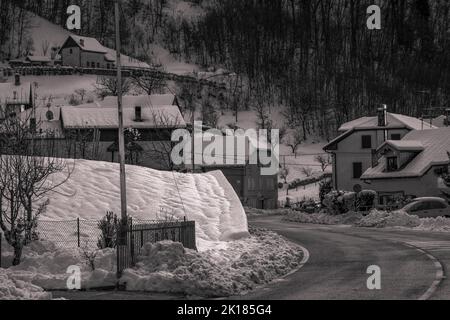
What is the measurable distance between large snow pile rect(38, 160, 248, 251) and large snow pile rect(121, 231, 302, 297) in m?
3.49

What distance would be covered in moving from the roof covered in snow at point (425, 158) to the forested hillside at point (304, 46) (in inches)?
2403

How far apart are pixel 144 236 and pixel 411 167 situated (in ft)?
139

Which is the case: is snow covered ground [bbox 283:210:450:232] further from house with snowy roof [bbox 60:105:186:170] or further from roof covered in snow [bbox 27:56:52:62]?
roof covered in snow [bbox 27:56:52:62]

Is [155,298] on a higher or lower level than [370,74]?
lower

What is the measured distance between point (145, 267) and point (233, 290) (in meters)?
3.20

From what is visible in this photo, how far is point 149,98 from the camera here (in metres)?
93.1

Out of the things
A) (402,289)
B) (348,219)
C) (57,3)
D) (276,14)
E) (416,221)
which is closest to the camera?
(402,289)

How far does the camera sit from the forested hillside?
13662 centimetres

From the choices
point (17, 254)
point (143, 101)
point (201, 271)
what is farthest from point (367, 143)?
point (201, 271)

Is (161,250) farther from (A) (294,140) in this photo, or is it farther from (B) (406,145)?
(A) (294,140)

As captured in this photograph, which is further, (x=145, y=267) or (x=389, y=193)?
(x=389, y=193)

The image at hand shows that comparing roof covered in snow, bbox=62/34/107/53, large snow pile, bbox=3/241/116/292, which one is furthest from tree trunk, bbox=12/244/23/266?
roof covered in snow, bbox=62/34/107/53
